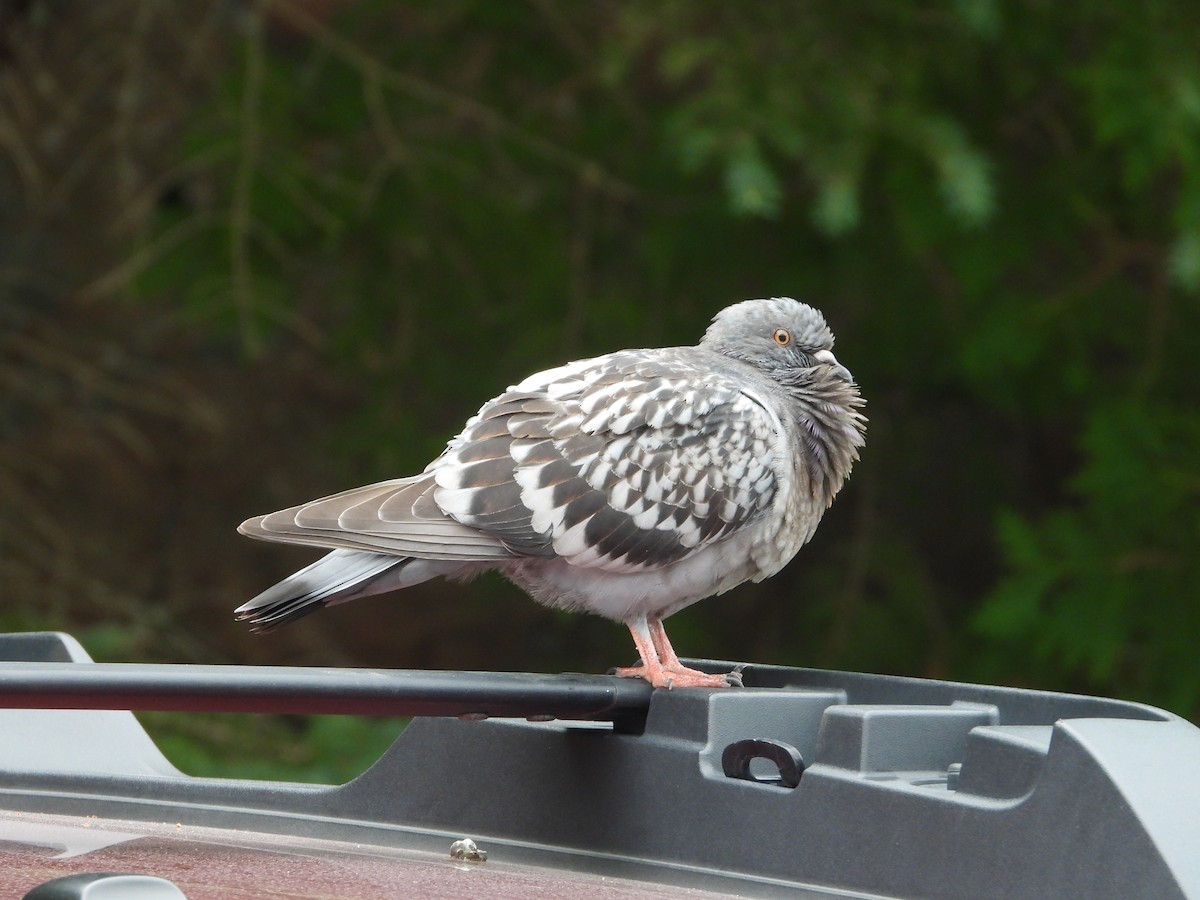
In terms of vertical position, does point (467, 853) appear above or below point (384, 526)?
below

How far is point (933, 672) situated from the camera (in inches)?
229

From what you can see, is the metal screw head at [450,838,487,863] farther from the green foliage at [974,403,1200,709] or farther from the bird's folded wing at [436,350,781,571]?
the green foliage at [974,403,1200,709]

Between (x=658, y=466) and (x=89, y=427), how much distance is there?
4442mm

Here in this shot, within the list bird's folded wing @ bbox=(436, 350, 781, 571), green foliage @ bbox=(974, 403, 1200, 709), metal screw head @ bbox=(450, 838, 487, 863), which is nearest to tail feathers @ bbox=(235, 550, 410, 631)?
bird's folded wing @ bbox=(436, 350, 781, 571)

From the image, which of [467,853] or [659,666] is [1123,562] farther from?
[467,853]

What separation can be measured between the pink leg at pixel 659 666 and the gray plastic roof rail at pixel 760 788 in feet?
0.73

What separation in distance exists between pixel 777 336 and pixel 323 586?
3.51 feet

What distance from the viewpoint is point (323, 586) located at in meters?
2.39

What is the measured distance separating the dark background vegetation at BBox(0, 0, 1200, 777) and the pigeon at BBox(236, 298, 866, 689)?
1.58m

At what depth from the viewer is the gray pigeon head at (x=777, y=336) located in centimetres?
294

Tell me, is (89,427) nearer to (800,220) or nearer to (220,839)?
(800,220)

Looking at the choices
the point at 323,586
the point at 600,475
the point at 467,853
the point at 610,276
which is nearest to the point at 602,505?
the point at 600,475

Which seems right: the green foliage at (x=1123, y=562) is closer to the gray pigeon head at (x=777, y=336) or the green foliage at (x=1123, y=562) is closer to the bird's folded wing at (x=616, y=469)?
the gray pigeon head at (x=777, y=336)

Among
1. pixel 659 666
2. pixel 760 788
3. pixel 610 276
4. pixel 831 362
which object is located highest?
pixel 610 276
